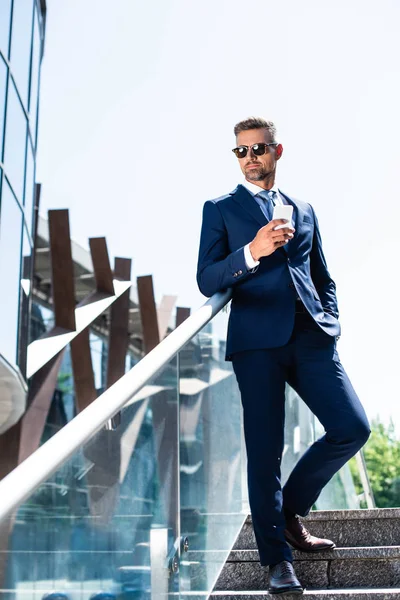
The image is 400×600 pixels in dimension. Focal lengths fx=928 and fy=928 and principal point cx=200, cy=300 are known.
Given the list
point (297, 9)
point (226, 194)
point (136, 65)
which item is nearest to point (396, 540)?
point (226, 194)

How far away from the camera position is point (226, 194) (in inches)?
168

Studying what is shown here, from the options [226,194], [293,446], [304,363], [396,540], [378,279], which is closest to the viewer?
[304,363]

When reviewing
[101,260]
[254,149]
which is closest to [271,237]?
[254,149]

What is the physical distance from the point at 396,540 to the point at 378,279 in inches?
2488

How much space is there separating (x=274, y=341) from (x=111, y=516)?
147 cm

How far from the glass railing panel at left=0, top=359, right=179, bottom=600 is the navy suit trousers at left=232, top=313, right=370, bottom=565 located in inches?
17.1

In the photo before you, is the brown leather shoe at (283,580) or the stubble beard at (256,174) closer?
the brown leather shoe at (283,580)

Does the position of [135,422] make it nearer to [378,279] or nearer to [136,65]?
[136,65]

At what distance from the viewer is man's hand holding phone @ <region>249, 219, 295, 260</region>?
12.1 ft

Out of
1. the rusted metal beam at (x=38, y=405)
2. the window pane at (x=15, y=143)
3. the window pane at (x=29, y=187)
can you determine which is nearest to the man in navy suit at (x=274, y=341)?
the window pane at (x=15, y=143)

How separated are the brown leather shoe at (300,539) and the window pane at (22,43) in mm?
10282

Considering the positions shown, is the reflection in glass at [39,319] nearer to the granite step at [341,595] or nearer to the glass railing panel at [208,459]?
the glass railing panel at [208,459]

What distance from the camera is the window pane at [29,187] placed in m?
14.2

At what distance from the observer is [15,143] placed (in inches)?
518
